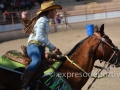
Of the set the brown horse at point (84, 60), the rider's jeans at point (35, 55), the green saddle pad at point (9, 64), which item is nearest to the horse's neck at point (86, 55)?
the brown horse at point (84, 60)

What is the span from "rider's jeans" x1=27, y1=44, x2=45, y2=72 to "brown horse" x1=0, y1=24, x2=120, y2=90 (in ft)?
0.80

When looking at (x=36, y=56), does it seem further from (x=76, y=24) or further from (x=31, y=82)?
(x=76, y=24)

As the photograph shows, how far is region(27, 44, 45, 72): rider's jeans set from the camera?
12.6ft

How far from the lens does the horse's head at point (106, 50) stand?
3951mm

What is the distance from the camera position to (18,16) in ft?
61.8

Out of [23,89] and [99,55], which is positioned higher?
[99,55]

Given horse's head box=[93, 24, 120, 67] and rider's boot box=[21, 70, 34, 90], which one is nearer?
rider's boot box=[21, 70, 34, 90]

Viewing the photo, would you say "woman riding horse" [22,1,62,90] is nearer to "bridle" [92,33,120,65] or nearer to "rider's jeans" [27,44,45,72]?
"rider's jeans" [27,44,45,72]

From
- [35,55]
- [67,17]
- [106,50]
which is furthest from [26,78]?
[67,17]

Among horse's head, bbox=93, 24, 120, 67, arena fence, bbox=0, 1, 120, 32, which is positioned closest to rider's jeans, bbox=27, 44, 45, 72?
horse's head, bbox=93, 24, 120, 67

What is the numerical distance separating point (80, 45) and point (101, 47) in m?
0.35

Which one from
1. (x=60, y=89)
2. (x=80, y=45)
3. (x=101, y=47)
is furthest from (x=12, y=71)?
(x=101, y=47)

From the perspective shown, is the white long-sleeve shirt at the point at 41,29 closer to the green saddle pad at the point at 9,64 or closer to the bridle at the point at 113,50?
the green saddle pad at the point at 9,64

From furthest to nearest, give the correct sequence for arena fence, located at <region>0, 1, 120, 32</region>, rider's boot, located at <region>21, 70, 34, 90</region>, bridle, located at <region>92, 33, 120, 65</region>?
arena fence, located at <region>0, 1, 120, 32</region> → bridle, located at <region>92, 33, 120, 65</region> → rider's boot, located at <region>21, 70, 34, 90</region>
